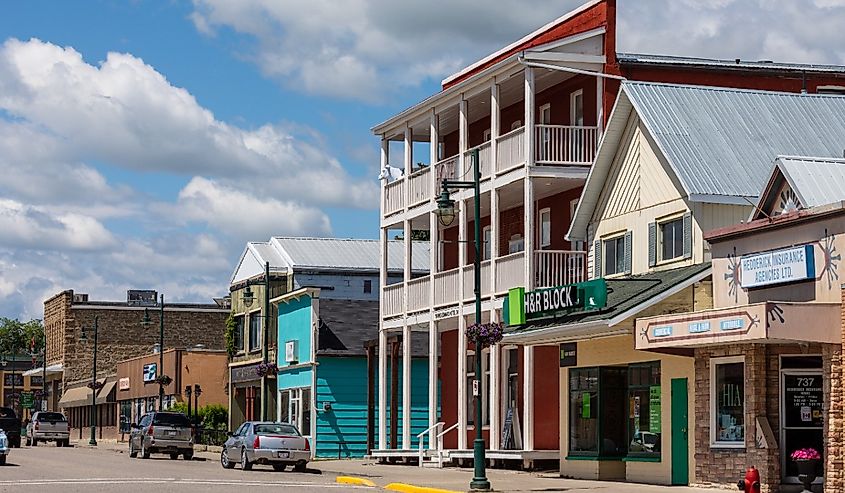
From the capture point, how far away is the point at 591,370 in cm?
3366

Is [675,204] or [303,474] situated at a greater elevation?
[675,204]

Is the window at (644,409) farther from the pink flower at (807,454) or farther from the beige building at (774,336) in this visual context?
the pink flower at (807,454)

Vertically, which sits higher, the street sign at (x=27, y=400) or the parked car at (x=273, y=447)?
the parked car at (x=273, y=447)

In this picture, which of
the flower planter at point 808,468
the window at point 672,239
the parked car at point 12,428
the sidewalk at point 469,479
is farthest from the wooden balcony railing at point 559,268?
the parked car at point 12,428

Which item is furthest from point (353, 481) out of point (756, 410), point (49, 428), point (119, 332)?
point (119, 332)

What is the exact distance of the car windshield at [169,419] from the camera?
4984 centimetres

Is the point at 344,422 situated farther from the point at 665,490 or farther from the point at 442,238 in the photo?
the point at 665,490

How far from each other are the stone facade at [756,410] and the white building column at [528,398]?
7.94 metres

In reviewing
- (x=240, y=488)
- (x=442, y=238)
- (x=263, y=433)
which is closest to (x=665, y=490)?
(x=240, y=488)

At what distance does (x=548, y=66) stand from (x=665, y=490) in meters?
12.2

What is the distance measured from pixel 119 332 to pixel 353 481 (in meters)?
66.3

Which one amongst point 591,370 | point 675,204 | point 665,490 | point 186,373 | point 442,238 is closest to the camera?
point 665,490

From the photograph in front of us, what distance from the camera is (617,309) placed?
1142 inches

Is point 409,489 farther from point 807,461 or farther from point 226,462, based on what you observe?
point 226,462
